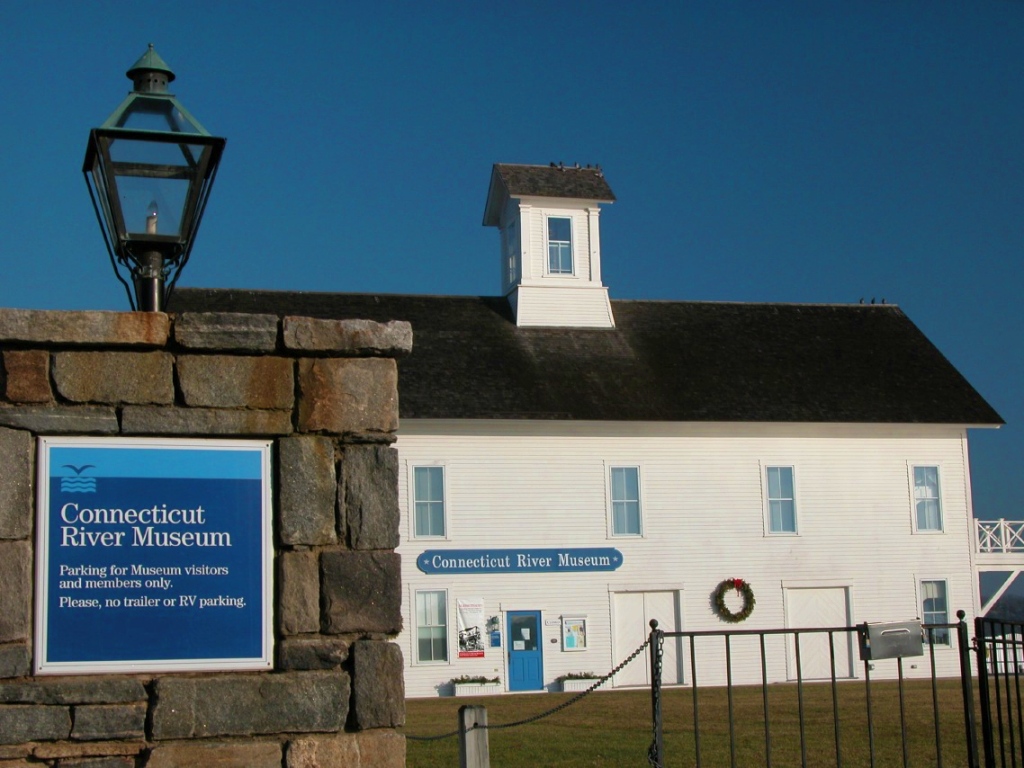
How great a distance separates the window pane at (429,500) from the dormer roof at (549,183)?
24.0 ft

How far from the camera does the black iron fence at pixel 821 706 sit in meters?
8.16

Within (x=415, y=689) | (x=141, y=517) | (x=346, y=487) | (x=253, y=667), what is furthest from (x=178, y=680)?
(x=415, y=689)

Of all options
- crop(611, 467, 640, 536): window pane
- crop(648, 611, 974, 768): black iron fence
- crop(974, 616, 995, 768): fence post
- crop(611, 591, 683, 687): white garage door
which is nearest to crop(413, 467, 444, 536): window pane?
crop(611, 467, 640, 536): window pane

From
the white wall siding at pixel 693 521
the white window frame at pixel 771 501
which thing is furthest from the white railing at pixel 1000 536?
the white window frame at pixel 771 501

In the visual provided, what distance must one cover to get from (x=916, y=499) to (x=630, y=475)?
654cm

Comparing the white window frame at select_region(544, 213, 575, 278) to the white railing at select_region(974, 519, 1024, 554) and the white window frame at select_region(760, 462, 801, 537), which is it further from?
the white railing at select_region(974, 519, 1024, 554)

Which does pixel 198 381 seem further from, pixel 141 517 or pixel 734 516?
pixel 734 516

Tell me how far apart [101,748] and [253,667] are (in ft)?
2.28

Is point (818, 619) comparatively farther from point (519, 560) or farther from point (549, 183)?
point (549, 183)

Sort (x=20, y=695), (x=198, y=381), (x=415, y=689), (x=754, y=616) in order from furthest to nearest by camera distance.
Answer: (x=754, y=616)
(x=415, y=689)
(x=198, y=381)
(x=20, y=695)

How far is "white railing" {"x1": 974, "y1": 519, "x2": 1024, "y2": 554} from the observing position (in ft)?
90.0

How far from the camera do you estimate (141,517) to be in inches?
A: 211

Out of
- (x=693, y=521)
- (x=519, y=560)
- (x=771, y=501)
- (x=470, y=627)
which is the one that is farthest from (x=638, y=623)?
(x=771, y=501)

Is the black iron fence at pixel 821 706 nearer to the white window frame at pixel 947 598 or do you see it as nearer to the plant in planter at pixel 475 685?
the white window frame at pixel 947 598
